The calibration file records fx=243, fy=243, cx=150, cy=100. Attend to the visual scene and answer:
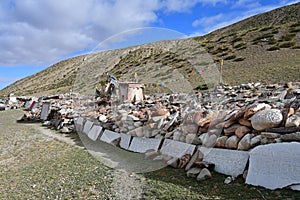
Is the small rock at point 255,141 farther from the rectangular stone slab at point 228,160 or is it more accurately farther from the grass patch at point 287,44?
the grass patch at point 287,44

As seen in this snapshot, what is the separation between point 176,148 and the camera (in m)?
4.91

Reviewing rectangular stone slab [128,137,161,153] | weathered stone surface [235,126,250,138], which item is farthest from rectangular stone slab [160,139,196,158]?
weathered stone surface [235,126,250,138]

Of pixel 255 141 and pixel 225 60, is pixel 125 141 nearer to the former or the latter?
pixel 255 141

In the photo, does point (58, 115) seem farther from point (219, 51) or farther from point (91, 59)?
point (219, 51)

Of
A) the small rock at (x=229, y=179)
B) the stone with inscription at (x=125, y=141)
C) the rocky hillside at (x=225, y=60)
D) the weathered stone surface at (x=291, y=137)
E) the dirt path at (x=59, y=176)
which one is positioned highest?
the rocky hillside at (x=225, y=60)

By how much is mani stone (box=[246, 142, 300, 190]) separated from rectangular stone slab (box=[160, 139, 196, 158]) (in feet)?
4.21

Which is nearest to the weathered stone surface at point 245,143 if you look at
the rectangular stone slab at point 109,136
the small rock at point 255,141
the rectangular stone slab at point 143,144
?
the small rock at point 255,141

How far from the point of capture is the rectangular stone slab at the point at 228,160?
3739 mm

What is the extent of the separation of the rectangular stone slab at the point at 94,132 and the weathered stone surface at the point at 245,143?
4472mm

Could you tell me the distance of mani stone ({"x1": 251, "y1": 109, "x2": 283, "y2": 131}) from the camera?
Result: 3889mm

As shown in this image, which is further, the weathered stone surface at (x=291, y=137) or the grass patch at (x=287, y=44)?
the grass patch at (x=287, y=44)

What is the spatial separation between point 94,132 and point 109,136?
86cm

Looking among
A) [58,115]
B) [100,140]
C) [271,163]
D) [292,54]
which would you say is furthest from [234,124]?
[292,54]

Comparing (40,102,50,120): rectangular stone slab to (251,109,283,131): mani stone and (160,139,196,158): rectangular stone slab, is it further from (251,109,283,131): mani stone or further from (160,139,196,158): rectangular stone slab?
(251,109,283,131): mani stone
